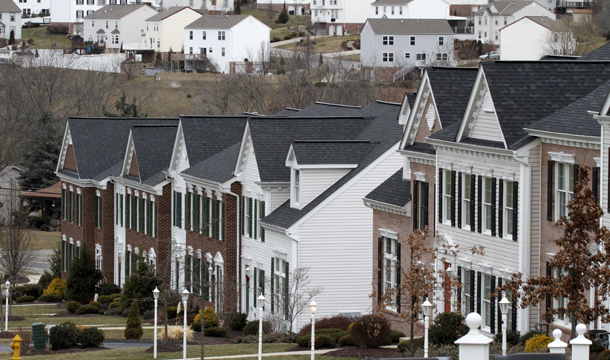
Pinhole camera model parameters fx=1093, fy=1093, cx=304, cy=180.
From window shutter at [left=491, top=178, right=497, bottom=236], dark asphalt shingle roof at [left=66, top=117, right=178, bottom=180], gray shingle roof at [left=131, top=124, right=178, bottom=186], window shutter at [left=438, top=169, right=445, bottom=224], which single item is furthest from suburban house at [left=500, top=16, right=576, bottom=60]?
window shutter at [left=491, top=178, right=497, bottom=236]

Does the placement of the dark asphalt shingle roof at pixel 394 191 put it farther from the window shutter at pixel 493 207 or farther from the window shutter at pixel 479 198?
the window shutter at pixel 493 207

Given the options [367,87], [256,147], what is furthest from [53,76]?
[256,147]

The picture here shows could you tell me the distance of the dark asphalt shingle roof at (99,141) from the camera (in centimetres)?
6062

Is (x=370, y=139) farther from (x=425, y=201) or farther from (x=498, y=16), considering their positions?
(x=498, y=16)

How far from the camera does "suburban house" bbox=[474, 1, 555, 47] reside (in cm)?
17888

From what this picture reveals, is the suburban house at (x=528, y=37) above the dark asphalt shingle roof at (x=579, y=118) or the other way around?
above

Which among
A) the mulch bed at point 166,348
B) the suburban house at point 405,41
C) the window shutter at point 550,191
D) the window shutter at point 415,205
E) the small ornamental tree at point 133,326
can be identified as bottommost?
the small ornamental tree at point 133,326

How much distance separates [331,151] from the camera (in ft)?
133

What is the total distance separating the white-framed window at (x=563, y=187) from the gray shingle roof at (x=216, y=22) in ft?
489

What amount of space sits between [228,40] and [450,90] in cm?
14186

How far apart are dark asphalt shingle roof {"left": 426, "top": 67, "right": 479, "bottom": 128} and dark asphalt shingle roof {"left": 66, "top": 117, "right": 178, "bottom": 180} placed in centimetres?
2810

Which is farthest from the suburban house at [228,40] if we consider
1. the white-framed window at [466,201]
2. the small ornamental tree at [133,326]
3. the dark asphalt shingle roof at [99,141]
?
the white-framed window at [466,201]

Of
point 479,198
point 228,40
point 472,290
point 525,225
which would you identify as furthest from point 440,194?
point 228,40

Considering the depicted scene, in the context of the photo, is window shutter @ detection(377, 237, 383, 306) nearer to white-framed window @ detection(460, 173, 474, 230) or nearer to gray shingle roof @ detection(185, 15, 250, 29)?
white-framed window @ detection(460, 173, 474, 230)
